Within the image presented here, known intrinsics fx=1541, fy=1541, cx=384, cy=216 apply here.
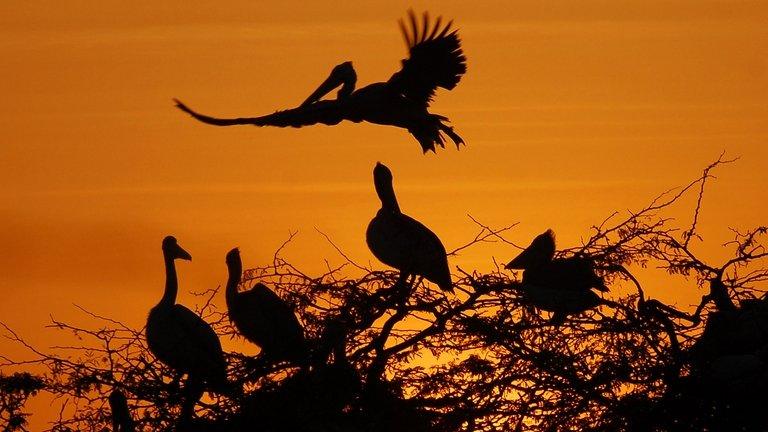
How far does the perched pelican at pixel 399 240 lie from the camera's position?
1162 cm

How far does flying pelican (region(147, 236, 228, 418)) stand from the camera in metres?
10.1

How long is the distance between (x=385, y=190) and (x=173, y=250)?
94.4 inches

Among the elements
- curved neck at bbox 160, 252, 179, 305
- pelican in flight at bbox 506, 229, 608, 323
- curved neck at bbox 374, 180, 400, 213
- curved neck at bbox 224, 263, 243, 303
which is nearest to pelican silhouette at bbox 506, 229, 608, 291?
pelican in flight at bbox 506, 229, 608, 323

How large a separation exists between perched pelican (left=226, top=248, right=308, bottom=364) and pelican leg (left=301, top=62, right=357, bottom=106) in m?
2.33

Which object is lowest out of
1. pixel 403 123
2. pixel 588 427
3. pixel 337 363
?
pixel 588 427

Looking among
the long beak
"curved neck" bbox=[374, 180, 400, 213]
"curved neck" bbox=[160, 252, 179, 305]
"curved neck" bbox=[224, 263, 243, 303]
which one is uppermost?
the long beak

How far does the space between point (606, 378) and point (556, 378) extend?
1.03 feet

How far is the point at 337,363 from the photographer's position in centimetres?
973

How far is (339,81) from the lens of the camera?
1435 cm

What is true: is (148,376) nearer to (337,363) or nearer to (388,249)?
A: (337,363)

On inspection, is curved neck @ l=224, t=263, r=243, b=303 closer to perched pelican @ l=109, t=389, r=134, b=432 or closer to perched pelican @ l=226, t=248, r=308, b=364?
perched pelican @ l=226, t=248, r=308, b=364

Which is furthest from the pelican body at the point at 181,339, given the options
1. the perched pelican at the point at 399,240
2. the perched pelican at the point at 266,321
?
the perched pelican at the point at 399,240

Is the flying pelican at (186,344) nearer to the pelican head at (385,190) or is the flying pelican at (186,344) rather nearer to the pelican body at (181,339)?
the pelican body at (181,339)

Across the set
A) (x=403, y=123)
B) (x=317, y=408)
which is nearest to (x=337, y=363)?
(x=317, y=408)
